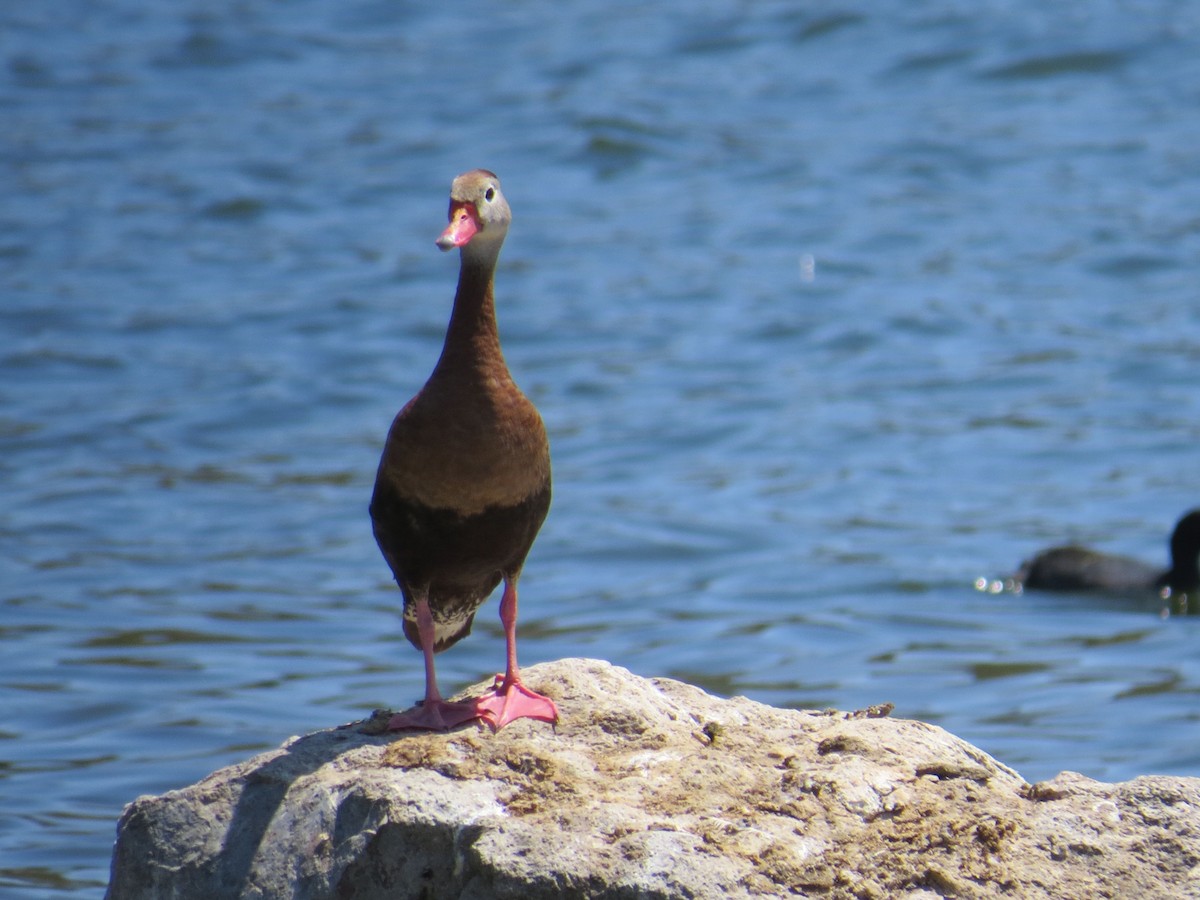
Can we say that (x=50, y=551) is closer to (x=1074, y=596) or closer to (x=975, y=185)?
(x=1074, y=596)

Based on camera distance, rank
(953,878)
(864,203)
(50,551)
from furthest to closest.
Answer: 1. (864,203)
2. (50,551)
3. (953,878)

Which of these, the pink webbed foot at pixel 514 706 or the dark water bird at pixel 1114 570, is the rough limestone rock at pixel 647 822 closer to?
the pink webbed foot at pixel 514 706

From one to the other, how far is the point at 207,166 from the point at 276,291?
3.67m

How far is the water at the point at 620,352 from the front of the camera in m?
9.10

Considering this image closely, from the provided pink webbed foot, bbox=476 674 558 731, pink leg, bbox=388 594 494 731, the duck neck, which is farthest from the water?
the duck neck

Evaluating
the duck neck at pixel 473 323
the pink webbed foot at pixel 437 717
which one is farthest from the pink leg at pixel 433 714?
the duck neck at pixel 473 323

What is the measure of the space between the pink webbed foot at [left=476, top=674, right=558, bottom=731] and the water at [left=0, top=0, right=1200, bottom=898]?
9.25 feet

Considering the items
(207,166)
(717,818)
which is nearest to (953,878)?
(717,818)

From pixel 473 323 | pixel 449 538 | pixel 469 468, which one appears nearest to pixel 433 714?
pixel 449 538

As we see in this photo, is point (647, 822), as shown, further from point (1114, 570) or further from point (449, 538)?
point (1114, 570)

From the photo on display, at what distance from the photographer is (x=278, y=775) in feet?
14.1

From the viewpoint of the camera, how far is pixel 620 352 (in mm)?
14898

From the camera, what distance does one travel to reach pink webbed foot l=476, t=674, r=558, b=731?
4.50 meters

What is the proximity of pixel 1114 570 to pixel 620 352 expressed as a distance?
5.15 m
